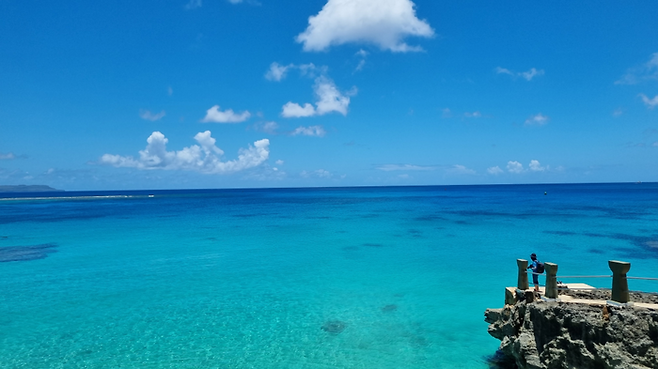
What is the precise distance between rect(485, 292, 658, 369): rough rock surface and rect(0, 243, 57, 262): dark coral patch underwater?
32.8 metres

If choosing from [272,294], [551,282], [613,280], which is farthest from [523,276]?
[272,294]

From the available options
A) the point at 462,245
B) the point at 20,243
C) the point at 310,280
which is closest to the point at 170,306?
the point at 310,280

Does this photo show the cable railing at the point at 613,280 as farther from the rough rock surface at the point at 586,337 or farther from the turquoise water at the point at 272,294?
the turquoise water at the point at 272,294

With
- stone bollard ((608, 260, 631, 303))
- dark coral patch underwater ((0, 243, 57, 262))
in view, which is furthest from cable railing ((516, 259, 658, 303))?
dark coral patch underwater ((0, 243, 57, 262))

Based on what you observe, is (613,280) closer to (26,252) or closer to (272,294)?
(272,294)

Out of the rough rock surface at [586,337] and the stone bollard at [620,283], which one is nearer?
the rough rock surface at [586,337]

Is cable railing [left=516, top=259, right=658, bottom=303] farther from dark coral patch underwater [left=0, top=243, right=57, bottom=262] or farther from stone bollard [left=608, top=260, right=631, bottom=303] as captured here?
dark coral patch underwater [left=0, top=243, right=57, bottom=262]

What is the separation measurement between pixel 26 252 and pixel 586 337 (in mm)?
37698

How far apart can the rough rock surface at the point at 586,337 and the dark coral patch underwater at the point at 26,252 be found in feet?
108

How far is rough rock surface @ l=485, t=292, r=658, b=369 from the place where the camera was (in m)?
7.29

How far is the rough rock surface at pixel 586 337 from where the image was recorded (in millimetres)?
7293

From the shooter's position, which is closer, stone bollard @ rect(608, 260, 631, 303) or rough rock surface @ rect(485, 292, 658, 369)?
rough rock surface @ rect(485, 292, 658, 369)

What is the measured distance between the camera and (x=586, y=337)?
7.77m

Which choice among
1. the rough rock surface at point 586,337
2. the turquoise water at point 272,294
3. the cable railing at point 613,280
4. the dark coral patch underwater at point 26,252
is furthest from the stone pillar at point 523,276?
the dark coral patch underwater at point 26,252
